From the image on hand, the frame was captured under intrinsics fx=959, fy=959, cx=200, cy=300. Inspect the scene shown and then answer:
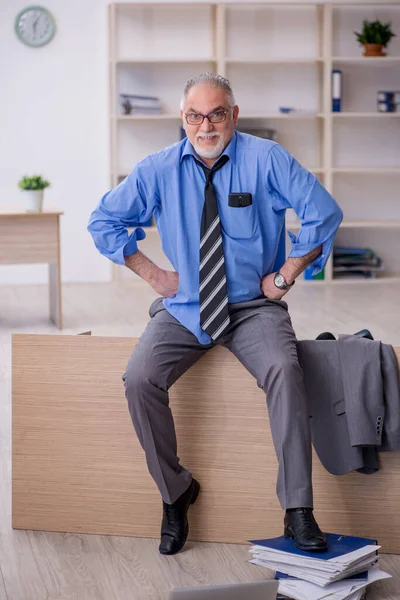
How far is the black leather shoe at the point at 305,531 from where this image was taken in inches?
90.9

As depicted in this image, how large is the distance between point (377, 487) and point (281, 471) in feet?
1.07

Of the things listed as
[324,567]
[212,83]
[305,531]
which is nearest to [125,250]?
[212,83]

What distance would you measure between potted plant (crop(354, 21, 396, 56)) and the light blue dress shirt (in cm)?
482

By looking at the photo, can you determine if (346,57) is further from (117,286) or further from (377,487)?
(377,487)

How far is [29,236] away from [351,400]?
332cm

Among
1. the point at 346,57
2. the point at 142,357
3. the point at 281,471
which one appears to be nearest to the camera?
the point at 281,471

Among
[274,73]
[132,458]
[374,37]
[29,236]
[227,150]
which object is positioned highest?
[374,37]

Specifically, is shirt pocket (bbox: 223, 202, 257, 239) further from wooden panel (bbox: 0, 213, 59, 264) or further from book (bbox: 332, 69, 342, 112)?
book (bbox: 332, 69, 342, 112)

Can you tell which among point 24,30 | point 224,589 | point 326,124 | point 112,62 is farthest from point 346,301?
point 224,589

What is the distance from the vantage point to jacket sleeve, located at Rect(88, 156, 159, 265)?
8.96 feet

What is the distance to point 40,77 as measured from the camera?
7.30m

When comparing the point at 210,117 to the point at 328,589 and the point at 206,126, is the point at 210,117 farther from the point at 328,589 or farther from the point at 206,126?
the point at 328,589

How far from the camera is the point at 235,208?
8.75 ft

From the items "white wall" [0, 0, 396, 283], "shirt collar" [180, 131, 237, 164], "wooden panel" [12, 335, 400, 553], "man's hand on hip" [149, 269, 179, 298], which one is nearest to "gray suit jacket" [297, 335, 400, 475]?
"wooden panel" [12, 335, 400, 553]
